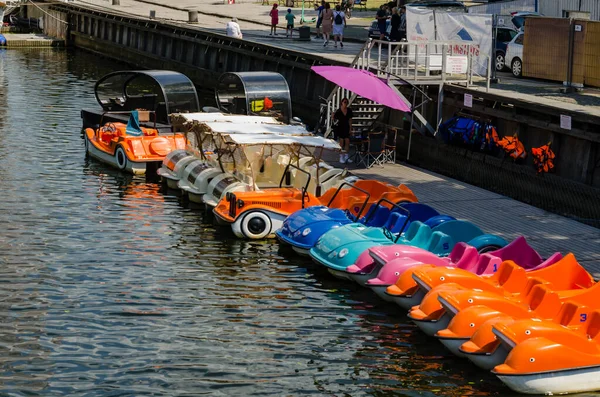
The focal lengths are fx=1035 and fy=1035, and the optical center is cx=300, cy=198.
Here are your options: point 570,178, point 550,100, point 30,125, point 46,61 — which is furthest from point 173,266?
point 46,61

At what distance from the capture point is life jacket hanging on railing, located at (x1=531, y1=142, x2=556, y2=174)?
27.5 meters

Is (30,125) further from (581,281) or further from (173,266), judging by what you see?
(581,281)

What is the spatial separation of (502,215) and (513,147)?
376 centimetres

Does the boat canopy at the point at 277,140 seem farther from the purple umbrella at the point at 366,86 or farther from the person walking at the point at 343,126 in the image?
the person walking at the point at 343,126

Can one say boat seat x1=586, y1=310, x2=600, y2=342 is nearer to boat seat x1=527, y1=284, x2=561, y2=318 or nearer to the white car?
boat seat x1=527, y1=284, x2=561, y2=318

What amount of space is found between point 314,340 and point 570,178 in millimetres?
11856

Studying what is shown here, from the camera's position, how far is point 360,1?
77.8 m

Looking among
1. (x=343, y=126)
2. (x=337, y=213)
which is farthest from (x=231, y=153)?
(x=343, y=126)

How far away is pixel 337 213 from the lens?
23.1 metres

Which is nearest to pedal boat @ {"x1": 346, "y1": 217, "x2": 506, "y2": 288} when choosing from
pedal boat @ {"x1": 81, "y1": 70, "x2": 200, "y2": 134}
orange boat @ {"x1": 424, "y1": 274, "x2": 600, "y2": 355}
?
orange boat @ {"x1": 424, "y1": 274, "x2": 600, "y2": 355}

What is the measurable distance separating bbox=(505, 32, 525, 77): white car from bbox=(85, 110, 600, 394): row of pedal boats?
12.3 m

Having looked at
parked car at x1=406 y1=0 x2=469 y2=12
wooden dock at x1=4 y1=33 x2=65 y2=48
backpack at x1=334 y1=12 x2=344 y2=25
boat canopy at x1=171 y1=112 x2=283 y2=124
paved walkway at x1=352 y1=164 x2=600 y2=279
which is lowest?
paved walkway at x1=352 y1=164 x2=600 y2=279

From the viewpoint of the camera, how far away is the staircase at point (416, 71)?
3212 centimetres

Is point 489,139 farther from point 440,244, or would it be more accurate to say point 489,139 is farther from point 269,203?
point 440,244
